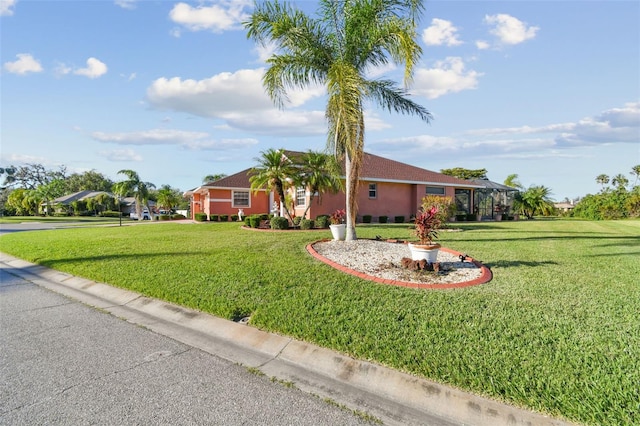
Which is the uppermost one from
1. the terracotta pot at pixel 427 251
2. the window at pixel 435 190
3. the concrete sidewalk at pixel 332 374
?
the window at pixel 435 190

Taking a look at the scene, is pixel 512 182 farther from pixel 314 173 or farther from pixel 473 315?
pixel 473 315

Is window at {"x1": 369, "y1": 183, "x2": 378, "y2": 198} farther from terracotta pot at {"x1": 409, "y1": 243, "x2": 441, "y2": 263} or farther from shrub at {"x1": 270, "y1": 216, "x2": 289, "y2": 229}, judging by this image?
terracotta pot at {"x1": 409, "y1": 243, "x2": 441, "y2": 263}

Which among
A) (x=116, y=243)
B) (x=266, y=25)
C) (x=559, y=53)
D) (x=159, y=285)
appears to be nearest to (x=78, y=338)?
(x=159, y=285)

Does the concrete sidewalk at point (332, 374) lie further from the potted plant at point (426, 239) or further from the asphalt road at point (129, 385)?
the potted plant at point (426, 239)

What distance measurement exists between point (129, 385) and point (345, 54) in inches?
→ 402

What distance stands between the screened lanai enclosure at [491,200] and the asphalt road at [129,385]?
28737 mm

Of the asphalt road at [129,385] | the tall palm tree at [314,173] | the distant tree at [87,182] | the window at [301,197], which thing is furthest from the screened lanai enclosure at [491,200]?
the distant tree at [87,182]

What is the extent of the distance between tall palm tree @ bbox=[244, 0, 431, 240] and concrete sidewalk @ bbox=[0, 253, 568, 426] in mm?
6363

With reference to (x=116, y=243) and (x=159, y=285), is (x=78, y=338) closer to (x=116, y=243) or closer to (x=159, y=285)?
(x=159, y=285)

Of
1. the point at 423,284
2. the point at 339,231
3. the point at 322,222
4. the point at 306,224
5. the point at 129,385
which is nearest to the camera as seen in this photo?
the point at 129,385

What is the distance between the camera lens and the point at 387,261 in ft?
26.4

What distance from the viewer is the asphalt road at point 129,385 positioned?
2804mm

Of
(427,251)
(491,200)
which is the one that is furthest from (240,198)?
(427,251)

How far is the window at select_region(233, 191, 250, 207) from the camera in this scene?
28.1m
